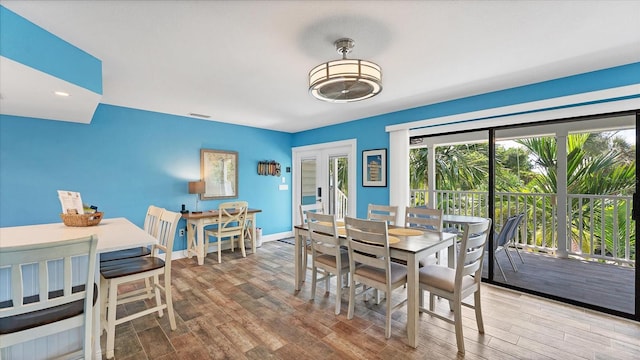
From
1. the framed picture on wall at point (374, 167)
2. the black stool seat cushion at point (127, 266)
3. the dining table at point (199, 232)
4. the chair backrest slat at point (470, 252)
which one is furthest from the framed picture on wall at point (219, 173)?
the chair backrest slat at point (470, 252)

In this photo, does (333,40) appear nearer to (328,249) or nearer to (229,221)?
(328,249)

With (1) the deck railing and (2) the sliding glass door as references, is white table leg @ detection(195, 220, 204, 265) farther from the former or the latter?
(1) the deck railing

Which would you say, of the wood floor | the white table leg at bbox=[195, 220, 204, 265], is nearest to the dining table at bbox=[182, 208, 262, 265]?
the white table leg at bbox=[195, 220, 204, 265]

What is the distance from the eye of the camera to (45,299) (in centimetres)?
133

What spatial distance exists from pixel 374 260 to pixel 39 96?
3396 mm

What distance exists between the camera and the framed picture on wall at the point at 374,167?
4449 mm

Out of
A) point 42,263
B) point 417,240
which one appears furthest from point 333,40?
point 42,263

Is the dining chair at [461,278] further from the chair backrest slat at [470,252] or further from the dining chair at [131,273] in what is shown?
the dining chair at [131,273]

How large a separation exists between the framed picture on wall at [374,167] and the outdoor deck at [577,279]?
1.96 meters

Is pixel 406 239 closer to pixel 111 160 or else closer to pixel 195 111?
pixel 195 111

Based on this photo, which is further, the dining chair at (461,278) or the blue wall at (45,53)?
the dining chair at (461,278)

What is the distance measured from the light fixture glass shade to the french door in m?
2.72

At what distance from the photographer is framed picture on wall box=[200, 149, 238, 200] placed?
16.1 feet

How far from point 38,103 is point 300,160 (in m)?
4.20
